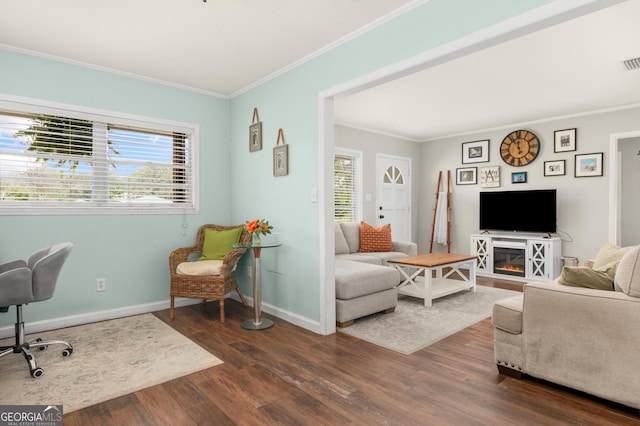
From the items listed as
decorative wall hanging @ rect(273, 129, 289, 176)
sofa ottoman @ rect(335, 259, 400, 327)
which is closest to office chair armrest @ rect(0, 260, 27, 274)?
decorative wall hanging @ rect(273, 129, 289, 176)

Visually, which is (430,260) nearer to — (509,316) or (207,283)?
(509,316)

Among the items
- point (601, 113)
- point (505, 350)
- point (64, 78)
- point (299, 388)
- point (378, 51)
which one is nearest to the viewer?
point (299, 388)

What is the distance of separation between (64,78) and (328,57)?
2.47 meters

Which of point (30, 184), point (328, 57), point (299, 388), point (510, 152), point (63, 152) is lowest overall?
point (299, 388)

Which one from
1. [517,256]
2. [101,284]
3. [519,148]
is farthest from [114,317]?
[519,148]

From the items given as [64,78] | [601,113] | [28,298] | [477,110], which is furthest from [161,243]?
[601,113]

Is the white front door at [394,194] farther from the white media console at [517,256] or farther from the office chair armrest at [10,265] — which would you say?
the office chair armrest at [10,265]

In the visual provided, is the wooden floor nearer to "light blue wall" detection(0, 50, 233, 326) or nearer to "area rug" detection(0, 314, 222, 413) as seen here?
"area rug" detection(0, 314, 222, 413)

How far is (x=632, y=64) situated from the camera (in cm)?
350

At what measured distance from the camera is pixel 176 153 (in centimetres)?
420

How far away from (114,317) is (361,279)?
2497 mm

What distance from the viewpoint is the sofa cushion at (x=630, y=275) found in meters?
1.95

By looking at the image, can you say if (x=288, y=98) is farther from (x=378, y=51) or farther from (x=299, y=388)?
(x=299, y=388)

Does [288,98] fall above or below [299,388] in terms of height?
above
